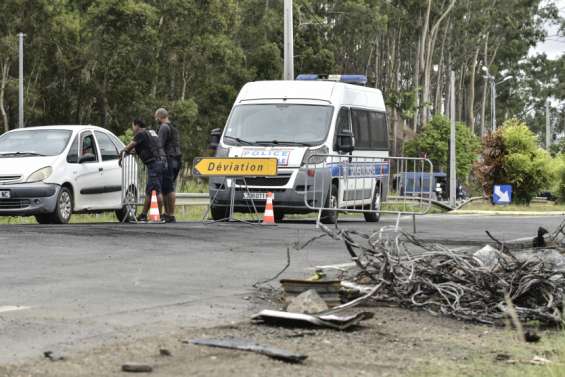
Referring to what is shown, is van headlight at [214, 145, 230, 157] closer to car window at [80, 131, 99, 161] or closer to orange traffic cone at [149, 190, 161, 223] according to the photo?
orange traffic cone at [149, 190, 161, 223]

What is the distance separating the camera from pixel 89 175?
2002cm

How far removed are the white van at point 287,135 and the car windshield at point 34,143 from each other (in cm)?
268

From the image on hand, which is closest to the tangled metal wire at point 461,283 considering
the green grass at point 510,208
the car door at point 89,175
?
the car door at point 89,175

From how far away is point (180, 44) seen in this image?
55000mm

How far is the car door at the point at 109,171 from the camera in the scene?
2056cm

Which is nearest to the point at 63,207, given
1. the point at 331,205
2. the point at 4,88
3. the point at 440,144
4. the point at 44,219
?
the point at 44,219

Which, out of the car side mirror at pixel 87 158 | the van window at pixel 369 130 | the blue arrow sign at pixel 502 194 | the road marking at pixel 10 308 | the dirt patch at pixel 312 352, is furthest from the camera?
the blue arrow sign at pixel 502 194

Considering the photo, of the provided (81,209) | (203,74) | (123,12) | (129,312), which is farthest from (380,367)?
(203,74)

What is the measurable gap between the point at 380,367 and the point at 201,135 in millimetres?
53668

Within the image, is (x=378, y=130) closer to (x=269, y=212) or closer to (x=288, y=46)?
(x=269, y=212)

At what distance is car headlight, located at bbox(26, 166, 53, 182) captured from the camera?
61.8 ft

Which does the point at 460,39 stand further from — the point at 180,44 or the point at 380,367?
the point at 380,367

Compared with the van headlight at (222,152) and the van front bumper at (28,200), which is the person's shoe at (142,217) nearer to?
the van headlight at (222,152)

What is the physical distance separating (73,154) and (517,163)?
75.4 feet
